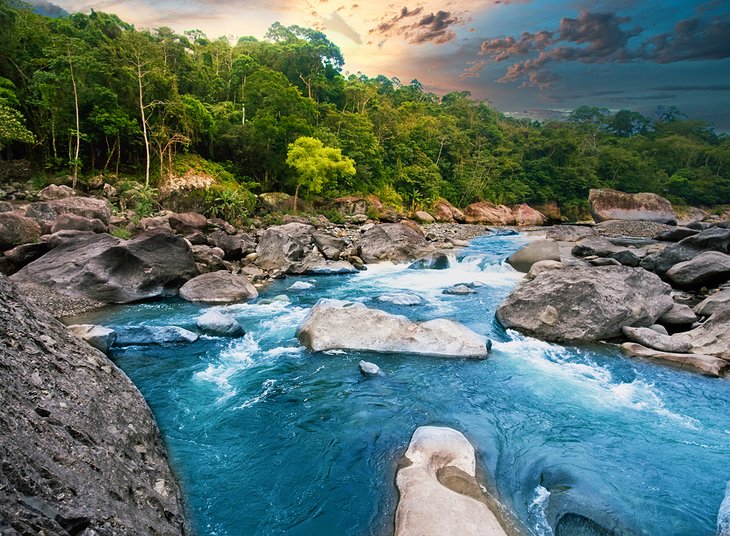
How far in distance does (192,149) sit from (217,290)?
23766 mm

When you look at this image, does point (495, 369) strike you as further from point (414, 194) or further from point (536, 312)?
point (414, 194)

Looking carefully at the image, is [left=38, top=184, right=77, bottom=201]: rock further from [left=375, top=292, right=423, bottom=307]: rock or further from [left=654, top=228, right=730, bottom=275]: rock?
[left=654, top=228, right=730, bottom=275]: rock

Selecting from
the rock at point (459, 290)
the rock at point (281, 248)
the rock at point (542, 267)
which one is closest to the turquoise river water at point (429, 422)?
the rock at point (459, 290)

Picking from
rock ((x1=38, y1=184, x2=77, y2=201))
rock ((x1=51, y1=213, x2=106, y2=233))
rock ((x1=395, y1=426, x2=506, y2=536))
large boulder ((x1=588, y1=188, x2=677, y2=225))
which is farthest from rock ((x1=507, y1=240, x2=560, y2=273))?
large boulder ((x1=588, y1=188, x2=677, y2=225))

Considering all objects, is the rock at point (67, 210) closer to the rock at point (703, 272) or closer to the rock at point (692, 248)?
the rock at point (703, 272)

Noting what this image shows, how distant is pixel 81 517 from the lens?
252 cm

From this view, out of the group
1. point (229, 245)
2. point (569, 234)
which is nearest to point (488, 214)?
point (569, 234)

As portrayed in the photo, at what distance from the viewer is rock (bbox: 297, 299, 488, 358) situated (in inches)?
313

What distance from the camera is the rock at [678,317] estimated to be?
29.9 feet

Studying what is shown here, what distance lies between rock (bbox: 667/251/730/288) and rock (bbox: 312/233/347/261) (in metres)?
12.4

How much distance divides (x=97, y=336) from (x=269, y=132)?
25.0 m

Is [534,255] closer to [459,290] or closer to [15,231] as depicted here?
[459,290]

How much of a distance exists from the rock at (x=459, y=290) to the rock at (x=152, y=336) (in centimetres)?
800

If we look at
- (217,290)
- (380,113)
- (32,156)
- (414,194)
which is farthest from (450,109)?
(217,290)
